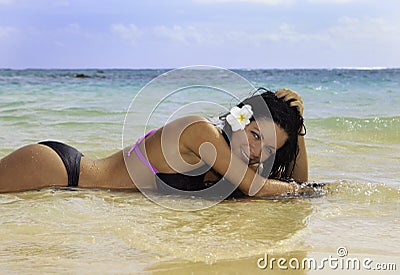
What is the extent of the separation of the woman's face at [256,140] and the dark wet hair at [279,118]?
0.13 ft

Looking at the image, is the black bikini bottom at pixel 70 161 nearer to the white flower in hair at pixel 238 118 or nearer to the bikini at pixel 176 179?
the bikini at pixel 176 179

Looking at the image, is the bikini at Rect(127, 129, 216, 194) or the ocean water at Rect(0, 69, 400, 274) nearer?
the ocean water at Rect(0, 69, 400, 274)

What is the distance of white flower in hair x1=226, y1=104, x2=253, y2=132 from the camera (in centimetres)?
331

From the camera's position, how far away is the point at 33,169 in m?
3.54

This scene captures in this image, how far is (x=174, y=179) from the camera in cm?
360

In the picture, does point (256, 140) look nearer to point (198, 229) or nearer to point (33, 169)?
point (198, 229)

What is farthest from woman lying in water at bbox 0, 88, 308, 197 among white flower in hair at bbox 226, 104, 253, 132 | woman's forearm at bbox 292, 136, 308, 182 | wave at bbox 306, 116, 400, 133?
wave at bbox 306, 116, 400, 133

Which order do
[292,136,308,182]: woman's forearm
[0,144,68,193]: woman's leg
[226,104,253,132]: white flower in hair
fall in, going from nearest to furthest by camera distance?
1. [226,104,253,132]: white flower in hair
2. [0,144,68,193]: woman's leg
3. [292,136,308,182]: woman's forearm

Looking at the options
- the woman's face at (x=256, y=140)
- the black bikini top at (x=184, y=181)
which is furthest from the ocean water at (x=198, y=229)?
the woman's face at (x=256, y=140)

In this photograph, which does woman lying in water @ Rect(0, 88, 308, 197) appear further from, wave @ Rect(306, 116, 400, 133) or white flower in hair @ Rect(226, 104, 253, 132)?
wave @ Rect(306, 116, 400, 133)

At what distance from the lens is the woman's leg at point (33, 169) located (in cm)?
352

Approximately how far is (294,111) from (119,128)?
168 inches

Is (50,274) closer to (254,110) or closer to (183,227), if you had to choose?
(183,227)

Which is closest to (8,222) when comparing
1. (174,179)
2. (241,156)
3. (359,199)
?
(174,179)
